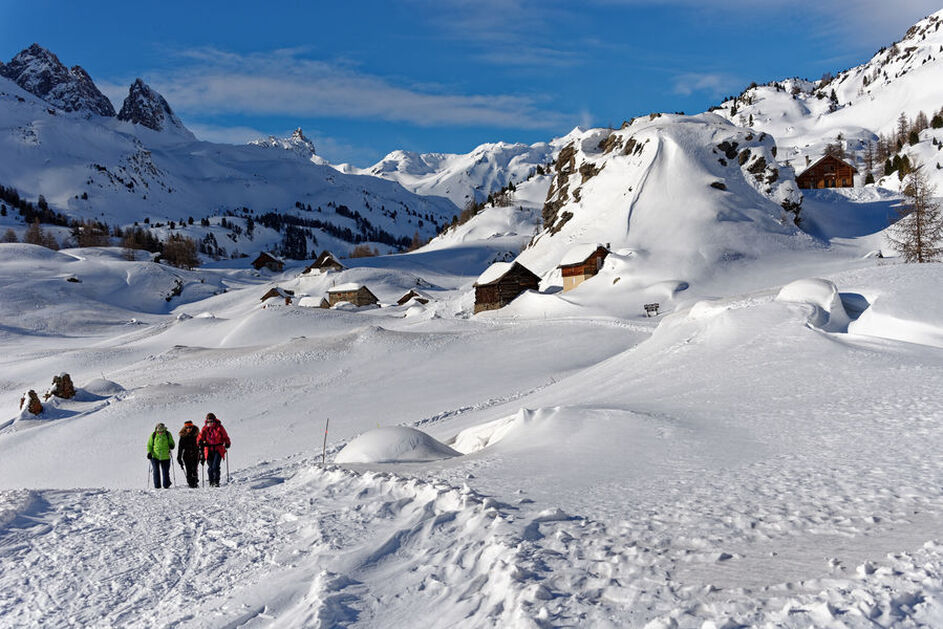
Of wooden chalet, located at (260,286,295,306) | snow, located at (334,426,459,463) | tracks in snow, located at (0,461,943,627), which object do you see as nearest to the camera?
tracks in snow, located at (0,461,943,627)

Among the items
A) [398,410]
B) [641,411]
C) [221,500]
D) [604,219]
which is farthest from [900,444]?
[604,219]

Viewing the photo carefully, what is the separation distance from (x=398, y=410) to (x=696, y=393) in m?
13.9

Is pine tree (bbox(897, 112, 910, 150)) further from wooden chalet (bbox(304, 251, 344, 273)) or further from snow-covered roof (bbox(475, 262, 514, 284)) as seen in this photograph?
wooden chalet (bbox(304, 251, 344, 273))

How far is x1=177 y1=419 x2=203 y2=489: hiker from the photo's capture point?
15406 millimetres

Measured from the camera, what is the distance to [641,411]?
14805 millimetres

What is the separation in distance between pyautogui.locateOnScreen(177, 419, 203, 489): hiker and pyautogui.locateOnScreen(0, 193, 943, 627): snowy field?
1408 millimetres

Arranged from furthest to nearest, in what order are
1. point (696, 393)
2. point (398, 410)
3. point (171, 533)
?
point (398, 410) < point (696, 393) < point (171, 533)

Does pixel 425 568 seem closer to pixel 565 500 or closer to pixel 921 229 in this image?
pixel 565 500

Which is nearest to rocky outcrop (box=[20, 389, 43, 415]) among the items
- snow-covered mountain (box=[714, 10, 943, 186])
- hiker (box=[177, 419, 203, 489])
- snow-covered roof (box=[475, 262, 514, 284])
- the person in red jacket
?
hiker (box=[177, 419, 203, 489])

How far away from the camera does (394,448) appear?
14516mm

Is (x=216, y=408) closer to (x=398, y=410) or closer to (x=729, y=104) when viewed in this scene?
(x=398, y=410)

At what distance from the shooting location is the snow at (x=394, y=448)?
1422cm

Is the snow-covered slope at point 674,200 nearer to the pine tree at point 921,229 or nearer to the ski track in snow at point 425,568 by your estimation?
the pine tree at point 921,229

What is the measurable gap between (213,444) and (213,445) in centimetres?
2
